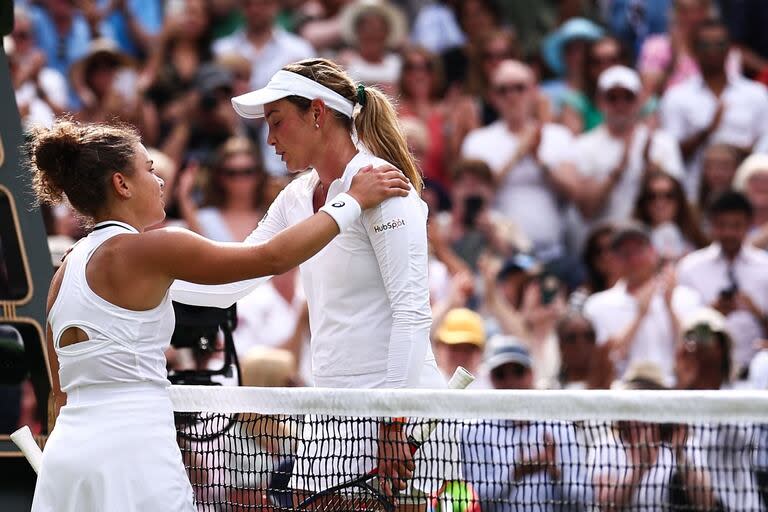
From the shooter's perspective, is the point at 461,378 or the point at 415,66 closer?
the point at 461,378

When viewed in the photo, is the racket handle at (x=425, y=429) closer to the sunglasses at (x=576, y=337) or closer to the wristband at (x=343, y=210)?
the wristband at (x=343, y=210)

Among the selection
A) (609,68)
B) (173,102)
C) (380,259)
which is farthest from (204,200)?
(380,259)

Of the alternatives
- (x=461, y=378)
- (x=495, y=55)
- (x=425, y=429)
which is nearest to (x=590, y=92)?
(x=495, y=55)

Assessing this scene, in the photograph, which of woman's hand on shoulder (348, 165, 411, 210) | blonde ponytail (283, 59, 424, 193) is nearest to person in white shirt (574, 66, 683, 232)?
blonde ponytail (283, 59, 424, 193)

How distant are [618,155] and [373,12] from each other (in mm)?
2397

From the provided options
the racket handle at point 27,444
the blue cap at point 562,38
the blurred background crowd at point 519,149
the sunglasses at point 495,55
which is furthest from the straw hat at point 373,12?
the racket handle at point 27,444

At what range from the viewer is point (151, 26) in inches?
450

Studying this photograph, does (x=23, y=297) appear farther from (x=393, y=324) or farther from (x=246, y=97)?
(x=393, y=324)

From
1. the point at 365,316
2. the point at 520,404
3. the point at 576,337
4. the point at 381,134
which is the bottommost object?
the point at 576,337

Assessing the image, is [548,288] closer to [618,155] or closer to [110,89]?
[618,155]

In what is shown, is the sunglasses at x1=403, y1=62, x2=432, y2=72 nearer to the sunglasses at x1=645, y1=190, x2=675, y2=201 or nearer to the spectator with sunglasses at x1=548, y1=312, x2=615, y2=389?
the sunglasses at x1=645, y1=190, x2=675, y2=201

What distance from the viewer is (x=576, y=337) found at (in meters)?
8.10

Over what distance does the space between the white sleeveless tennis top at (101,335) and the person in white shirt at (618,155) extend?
6.29 meters

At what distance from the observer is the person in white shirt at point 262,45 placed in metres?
10.7
